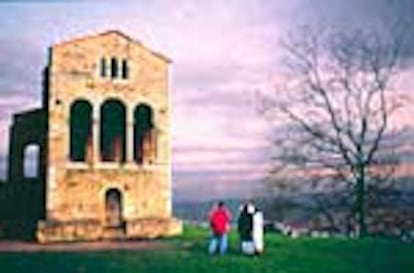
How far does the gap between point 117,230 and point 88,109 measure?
3.15 m

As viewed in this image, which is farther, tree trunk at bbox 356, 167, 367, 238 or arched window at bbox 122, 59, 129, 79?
arched window at bbox 122, 59, 129, 79

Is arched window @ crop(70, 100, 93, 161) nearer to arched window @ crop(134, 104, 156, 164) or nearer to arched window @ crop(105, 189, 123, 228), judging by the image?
arched window @ crop(105, 189, 123, 228)

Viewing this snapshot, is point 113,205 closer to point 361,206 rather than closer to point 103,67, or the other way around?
point 103,67

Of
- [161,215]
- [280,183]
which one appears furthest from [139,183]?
[280,183]

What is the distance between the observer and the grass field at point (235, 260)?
1180cm

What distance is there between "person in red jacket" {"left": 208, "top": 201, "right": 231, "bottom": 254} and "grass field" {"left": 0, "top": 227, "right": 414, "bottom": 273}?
0.68 ft

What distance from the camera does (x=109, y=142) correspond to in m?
19.5

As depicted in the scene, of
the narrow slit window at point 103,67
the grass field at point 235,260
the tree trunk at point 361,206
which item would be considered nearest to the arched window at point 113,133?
the narrow slit window at point 103,67

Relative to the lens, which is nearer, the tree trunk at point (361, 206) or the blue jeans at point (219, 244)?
the blue jeans at point (219, 244)

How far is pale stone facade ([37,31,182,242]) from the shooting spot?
56.1ft

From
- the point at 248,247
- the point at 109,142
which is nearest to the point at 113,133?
the point at 109,142

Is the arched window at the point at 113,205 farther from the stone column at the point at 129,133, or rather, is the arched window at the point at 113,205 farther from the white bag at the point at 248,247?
the white bag at the point at 248,247

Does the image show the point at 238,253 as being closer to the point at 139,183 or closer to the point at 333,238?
the point at 333,238

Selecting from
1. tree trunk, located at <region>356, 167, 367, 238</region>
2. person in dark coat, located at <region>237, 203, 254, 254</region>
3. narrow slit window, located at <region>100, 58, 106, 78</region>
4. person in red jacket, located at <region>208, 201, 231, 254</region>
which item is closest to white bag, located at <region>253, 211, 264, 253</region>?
person in dark coat, located at <region>237, 203, 254, 254</region>
